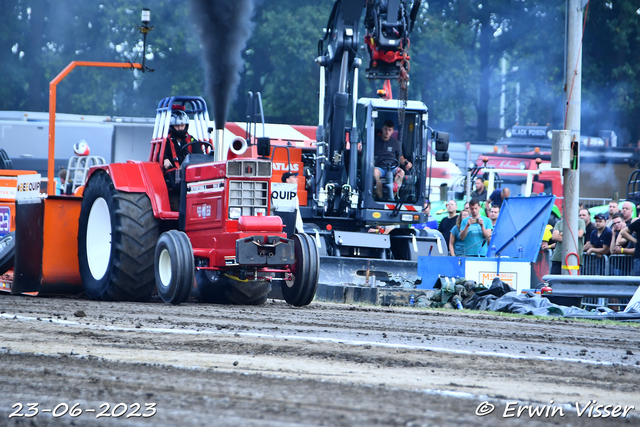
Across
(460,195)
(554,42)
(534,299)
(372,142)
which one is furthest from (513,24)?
(534,299)

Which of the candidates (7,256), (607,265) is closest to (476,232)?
(607,265)

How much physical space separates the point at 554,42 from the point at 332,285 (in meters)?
27.9

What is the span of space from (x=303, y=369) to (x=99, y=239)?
247 inches

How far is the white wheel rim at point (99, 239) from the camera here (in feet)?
34.7

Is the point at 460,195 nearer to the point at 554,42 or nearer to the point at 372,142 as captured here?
the point at 372,142

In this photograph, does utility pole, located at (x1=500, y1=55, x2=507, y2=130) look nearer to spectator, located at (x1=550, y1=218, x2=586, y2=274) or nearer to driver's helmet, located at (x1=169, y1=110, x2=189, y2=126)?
spectator, located at (x1=550, y1=218, x2=586, y2=274)

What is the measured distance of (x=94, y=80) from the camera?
37.7m

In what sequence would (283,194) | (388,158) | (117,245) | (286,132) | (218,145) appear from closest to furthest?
1. (117,245)
2. (218,145)
3. (283,194)
4. (388,158)
5. (286,132)

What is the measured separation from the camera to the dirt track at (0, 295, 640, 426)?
3805 mm

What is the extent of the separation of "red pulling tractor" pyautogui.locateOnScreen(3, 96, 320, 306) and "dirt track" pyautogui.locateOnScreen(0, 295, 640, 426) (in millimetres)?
924

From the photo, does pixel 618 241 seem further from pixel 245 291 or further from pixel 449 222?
pixel 245 291

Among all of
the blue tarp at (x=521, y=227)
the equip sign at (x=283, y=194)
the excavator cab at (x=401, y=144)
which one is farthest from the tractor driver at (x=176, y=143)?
the blue tarp at (x=521, y=227)

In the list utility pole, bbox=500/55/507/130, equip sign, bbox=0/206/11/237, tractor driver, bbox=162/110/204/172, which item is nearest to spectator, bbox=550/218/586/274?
tractor driver, bbox=162/110/204/172

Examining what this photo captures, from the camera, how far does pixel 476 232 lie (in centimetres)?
1446
